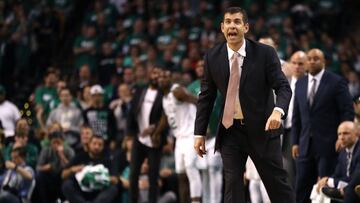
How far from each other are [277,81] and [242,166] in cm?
81

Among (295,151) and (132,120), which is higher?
(132,120)

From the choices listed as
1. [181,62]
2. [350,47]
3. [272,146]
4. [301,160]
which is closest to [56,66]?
[181,62]

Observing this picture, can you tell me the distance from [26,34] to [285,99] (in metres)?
13.0

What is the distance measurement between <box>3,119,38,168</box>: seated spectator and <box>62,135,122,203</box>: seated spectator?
3.34 ft

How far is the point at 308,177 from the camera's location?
12250 millimetres

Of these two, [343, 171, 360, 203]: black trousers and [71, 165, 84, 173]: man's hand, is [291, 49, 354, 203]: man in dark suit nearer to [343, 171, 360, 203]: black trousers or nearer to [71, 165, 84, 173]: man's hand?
[343, 171, 360, 203]: black trousers

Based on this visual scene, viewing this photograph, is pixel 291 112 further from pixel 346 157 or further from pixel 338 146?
pixel 346 157

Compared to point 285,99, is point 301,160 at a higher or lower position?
lower

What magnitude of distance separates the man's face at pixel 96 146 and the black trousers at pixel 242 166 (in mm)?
4828

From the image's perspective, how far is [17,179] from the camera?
1416cm

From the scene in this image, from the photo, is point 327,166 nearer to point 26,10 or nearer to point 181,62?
point 181,62

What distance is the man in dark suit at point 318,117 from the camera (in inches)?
476

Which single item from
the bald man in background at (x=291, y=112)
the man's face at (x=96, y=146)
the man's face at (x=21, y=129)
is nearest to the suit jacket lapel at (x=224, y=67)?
the bald man in background at (x=291, y=112)

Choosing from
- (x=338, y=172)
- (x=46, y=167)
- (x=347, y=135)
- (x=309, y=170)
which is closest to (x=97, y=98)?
(x=46, y=167)
